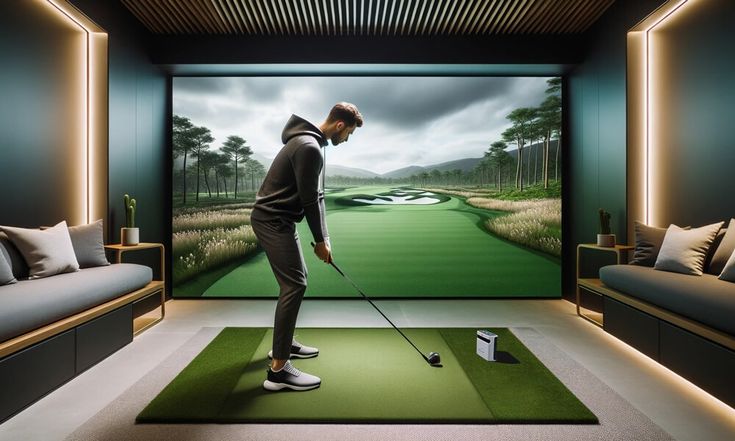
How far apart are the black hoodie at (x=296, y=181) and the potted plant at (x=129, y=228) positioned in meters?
1.95

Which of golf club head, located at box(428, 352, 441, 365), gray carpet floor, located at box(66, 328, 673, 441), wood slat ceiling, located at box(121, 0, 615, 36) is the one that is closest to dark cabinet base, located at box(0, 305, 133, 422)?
gray carpet floor, located at box(66, 328, 673, 441)

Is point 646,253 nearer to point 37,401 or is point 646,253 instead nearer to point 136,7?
point 37,401

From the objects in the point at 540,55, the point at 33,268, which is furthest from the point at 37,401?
the point at 540,55

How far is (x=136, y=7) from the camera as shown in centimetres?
361

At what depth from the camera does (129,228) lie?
A: 11.1 feet

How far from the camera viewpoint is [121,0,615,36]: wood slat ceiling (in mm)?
3562

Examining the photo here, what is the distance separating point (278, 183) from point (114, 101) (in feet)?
8.34

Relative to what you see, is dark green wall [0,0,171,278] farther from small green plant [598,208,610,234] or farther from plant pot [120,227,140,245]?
small green plant [598,208,610,234]

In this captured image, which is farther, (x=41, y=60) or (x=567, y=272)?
(x=567, y=272)

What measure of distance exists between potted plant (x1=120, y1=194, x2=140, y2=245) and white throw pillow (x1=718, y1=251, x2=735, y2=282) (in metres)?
4.51

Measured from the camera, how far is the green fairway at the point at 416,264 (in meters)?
4.46

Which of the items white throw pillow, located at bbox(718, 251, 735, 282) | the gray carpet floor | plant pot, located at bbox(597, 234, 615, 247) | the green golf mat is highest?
plant pot, located at bbox(597, 234, 615, 247)

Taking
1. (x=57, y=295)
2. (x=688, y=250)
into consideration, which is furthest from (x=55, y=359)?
(x=688, y=250)

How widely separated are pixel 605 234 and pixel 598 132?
1154 mm
